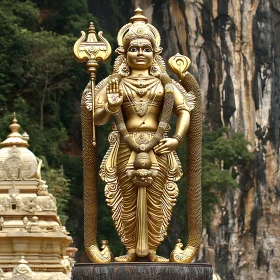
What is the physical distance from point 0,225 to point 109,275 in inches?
809

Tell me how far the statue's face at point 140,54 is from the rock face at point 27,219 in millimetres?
18672

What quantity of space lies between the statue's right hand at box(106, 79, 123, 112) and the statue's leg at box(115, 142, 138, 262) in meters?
0.33

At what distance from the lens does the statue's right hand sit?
490 inches

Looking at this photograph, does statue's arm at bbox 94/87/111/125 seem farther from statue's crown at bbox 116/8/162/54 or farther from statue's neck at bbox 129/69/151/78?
statue's crown at bbox 116/8/162/54

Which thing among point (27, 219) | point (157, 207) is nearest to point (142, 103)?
point (157, 207)

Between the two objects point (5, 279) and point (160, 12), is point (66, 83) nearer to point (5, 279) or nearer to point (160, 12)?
point (160, 12)

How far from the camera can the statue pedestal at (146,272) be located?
39.1 ft

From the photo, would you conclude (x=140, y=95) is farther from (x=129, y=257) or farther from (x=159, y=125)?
(x=129, y=257)

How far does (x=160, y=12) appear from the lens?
5491cm

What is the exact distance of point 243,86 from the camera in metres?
55.5

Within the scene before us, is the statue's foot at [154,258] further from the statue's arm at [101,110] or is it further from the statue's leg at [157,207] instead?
the statue's arm at [101,110]

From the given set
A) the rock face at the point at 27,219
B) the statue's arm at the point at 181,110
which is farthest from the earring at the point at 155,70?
the rock face at the point at 27,219

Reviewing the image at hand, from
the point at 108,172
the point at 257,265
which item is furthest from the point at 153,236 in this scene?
the point at 257,265

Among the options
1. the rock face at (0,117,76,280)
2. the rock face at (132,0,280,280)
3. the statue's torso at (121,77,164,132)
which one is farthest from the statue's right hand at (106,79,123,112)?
the rock face at (132,0,280,280)
